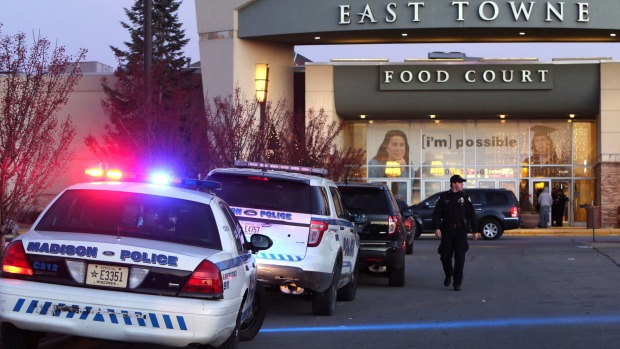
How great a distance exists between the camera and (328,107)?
4434 centimetres

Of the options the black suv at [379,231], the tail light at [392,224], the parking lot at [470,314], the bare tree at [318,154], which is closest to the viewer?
the parking lot at [470,314]

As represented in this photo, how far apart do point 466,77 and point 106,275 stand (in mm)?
37144

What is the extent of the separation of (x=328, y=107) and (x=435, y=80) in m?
4.76

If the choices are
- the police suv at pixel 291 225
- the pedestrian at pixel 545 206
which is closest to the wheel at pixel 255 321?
the police suv at pixel 291 225

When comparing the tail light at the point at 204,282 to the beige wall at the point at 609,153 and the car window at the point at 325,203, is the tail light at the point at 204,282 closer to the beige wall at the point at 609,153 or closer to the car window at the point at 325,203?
the car window at the point at 325,203

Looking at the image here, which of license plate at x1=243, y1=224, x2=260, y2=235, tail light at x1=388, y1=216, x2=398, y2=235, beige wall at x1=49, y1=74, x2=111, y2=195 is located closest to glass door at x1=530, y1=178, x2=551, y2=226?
beige wall at x1=49, y1=74, x2=111, y2=195

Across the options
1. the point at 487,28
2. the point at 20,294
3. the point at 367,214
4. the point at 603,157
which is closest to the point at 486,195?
the point at 487,28

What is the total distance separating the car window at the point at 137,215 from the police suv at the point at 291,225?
3474 millimetres

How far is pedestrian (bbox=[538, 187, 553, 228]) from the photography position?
143 feet

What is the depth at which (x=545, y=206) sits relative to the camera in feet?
143

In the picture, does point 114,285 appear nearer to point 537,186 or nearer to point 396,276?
point 396,276

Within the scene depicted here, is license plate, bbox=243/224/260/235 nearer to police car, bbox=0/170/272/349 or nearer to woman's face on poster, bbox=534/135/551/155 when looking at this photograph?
police car, bbox=0/170/272/349

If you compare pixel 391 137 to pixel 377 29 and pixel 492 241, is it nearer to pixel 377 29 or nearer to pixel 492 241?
pixel 377 29

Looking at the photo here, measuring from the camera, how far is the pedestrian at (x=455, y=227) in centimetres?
1645
